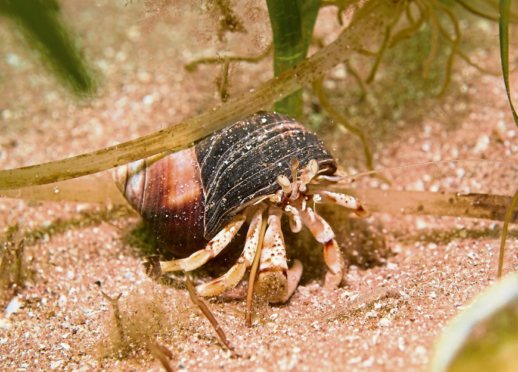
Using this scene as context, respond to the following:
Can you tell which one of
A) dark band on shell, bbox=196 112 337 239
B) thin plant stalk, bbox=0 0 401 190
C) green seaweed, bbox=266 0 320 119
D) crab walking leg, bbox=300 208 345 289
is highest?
green seaweed, bbox=266 0 320 119

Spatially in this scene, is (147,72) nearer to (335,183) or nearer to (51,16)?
(51,16)

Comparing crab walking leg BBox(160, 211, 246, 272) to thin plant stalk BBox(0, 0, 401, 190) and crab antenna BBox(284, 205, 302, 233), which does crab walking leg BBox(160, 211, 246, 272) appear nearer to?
crab antenna BBox(284, 205, 302, 233)

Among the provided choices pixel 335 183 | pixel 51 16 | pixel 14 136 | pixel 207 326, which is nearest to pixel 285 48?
pixel 335 183

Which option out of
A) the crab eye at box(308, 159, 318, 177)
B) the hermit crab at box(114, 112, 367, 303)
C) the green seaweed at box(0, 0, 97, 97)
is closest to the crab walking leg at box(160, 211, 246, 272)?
the hermit crab at box(114, 112, 367, 303)

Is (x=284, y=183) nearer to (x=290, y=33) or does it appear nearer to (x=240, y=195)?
(x=240, y=195)

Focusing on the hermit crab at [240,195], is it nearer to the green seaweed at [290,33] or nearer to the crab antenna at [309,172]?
the crab antenna at [309,172]

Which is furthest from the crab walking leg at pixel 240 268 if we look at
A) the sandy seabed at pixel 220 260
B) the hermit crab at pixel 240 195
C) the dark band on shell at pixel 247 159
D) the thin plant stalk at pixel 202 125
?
the thin plant stalk at pixel 202 125

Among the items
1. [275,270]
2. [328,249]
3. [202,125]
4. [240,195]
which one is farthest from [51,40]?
[328,249]

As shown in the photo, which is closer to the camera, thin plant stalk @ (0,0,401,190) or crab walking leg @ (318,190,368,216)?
thin plant stalk @ (0,0,401,190)
